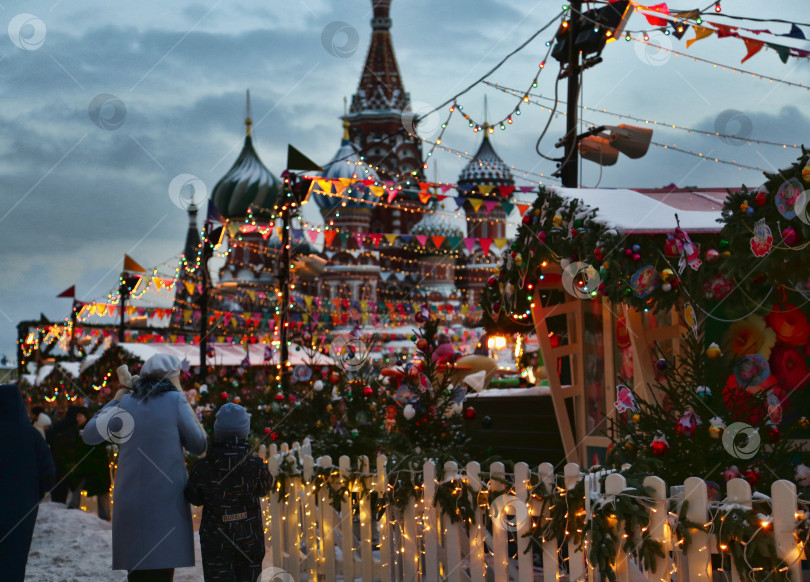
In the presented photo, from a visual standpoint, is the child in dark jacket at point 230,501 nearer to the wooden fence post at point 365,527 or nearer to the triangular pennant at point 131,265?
the wooden fence post at point 365,527

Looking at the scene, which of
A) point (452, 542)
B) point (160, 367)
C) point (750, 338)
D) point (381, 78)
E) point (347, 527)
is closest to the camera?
point (160, 367)

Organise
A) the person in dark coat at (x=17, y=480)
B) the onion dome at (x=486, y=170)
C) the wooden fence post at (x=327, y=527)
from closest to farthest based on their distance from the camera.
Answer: the person in dark coat at (x=17, y=480)
the wooden fence post at (x=327, y=527)
the onion dome at (x=486, y=170)

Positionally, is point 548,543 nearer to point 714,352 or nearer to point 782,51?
point 714,352

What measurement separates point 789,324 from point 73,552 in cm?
655

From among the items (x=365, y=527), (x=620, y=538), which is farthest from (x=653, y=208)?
(x=620, y=538)

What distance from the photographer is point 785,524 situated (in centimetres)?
432

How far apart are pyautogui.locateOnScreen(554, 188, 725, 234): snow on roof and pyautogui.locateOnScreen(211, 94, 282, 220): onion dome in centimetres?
6140

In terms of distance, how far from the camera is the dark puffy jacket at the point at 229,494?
5.62 metres

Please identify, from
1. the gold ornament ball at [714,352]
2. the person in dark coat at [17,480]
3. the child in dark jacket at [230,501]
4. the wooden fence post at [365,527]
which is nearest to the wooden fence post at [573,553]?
the gold ornament ball at [714,352]

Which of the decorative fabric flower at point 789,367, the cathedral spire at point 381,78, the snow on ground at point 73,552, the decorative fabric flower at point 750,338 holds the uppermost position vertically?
the cathedral spire at point 381,78

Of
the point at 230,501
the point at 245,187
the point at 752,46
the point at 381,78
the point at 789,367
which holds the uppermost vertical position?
the point at 381,78

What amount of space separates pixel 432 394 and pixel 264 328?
33.3 metres

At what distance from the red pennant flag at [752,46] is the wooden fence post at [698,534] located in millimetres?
8667

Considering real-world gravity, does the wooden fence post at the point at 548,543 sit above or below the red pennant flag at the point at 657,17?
below
